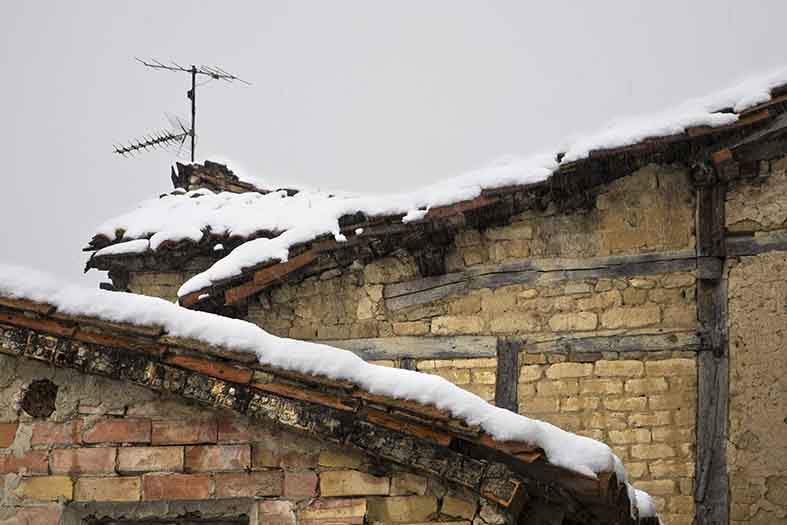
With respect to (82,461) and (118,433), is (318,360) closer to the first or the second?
(118,433)

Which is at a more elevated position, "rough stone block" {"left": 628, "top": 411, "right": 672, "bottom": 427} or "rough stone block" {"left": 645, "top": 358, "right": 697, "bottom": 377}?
"rough stone block" {"left": 645, "top": 358, "right": 697, "bottom": 377}

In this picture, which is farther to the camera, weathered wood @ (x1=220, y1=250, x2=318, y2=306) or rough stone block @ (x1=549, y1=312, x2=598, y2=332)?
weathered wood @ (x1=220, y1=250, x2=318, y2=306)

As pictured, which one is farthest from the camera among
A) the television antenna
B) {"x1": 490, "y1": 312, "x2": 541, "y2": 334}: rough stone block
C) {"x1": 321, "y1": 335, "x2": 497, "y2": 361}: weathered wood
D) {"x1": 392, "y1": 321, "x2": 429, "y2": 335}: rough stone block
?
the television antenna

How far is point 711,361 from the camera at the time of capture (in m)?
7.41

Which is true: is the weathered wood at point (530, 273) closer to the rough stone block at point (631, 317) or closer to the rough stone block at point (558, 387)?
the rough stone block at point (631, 317)

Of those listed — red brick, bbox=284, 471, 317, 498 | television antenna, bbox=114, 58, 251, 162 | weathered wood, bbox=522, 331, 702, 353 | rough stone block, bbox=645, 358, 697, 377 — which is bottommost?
red brick, bbox=284, 471, 317, 498

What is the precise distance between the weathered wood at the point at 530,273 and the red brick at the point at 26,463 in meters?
4.26

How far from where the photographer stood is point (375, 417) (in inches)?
171

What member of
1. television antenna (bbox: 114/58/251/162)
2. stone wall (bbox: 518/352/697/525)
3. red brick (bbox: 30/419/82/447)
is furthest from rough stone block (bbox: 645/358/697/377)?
television antenna (bbox: 114/58/251/162)

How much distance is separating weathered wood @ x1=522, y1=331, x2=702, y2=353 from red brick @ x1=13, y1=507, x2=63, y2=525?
14.0 feet

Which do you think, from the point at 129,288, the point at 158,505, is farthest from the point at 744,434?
the point at 129,288

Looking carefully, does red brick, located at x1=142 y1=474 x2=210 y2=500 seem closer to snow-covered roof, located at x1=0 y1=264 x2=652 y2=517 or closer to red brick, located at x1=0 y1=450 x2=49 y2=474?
red brick, located at x1=0 y1=450 x2=49 y2=474

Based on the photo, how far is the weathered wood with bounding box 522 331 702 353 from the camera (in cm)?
750

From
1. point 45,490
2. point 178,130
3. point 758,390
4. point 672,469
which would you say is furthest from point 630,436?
point 178,130
